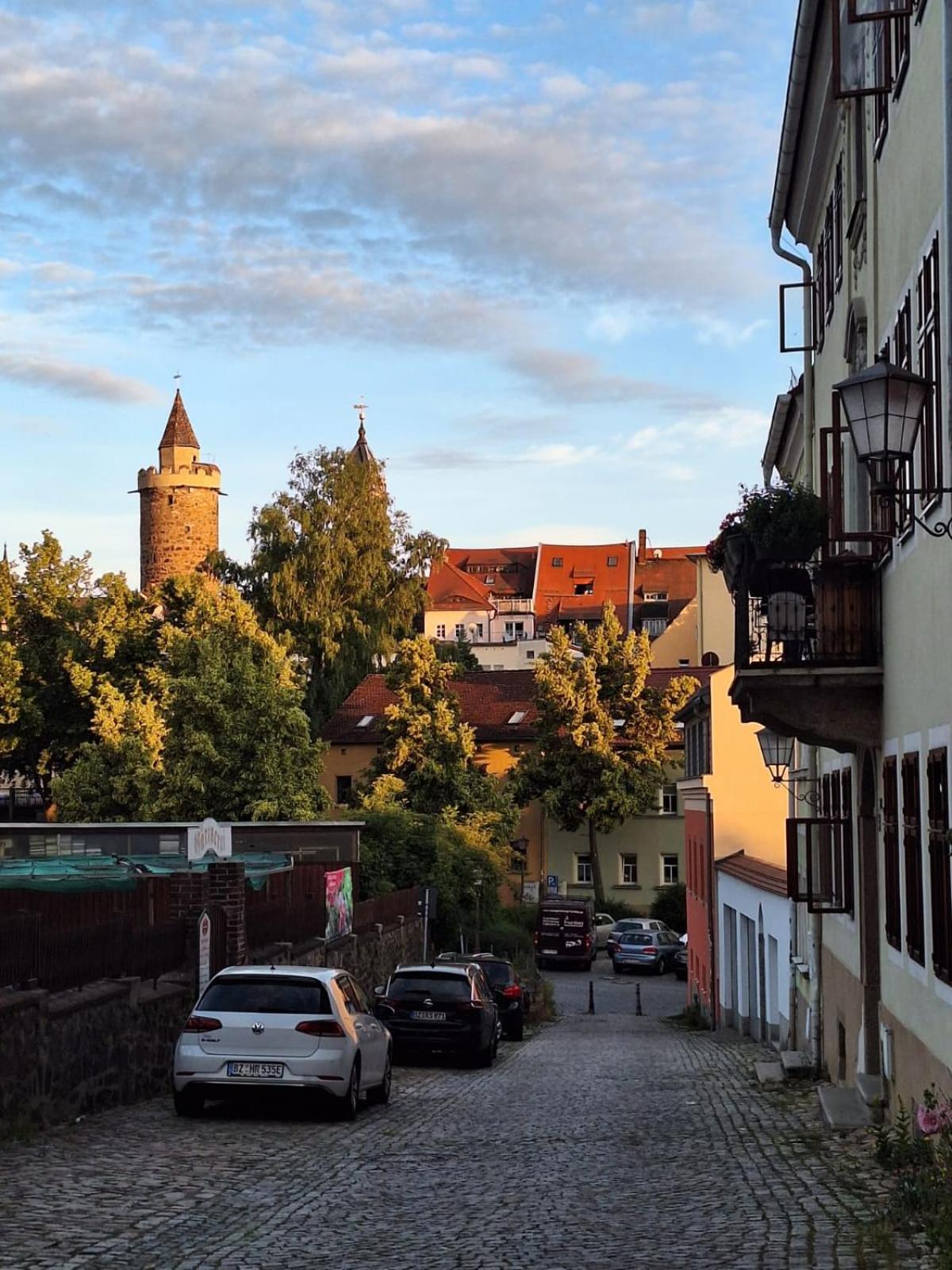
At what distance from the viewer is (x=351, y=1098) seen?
15914 mm

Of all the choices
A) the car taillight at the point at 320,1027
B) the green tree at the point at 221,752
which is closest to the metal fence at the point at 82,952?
the car taillight at the point at 320,1027

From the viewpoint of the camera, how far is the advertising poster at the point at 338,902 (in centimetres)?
3031

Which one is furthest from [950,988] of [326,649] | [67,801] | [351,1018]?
[326,649]

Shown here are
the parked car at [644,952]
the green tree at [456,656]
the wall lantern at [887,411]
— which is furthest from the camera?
the green tree at [456,656]

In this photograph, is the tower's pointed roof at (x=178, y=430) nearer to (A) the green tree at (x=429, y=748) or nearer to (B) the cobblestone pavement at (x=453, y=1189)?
(A) the green tree at (x=429, y=748)

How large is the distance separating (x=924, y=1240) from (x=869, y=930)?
280 inches

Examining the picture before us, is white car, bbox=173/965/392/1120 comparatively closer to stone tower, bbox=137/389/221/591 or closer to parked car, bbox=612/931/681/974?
parked car, bbox=612/931/681/974

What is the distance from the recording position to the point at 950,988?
10.6 m

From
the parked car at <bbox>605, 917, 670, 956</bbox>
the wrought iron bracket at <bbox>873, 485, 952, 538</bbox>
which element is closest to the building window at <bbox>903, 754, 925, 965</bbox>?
the wrought iron bracket at <bbox>873, 485, 952, 538</bbox>

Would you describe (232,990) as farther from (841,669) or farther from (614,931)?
(614,931)

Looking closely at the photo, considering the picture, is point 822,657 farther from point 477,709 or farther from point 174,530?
point 174,530

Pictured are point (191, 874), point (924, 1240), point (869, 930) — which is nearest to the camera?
point (924, 1240)

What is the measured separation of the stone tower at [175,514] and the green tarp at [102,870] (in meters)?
76.8

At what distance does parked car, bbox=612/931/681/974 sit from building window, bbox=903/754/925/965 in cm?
4846
